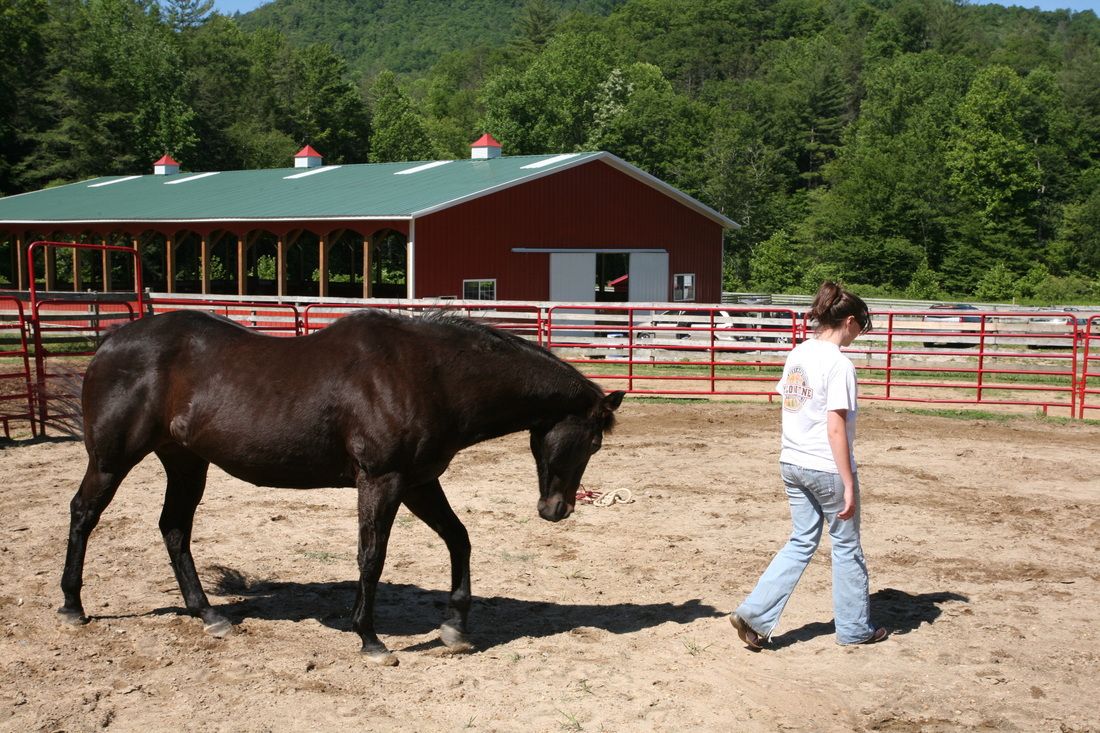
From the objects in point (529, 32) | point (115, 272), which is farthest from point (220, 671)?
point (529, 32)

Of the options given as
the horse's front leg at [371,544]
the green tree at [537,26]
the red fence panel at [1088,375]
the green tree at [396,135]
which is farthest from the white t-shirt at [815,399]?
the green tree at [537,26]

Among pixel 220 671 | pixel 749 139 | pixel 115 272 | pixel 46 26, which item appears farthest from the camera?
pixel 749 139

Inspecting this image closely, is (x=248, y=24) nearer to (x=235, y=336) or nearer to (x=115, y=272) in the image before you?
(x=115, y=272)

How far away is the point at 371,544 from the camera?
4.72 m

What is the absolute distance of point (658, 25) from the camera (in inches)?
4540

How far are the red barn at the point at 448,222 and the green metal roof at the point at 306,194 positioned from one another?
7 centimetres

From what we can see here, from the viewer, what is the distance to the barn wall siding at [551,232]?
75.4 feet

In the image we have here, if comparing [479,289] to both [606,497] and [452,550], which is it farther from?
[452,550]

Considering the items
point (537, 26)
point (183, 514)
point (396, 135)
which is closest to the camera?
point (183, 514)

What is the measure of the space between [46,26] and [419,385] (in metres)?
50.7

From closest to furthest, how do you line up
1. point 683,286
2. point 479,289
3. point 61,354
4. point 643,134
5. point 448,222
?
point 61,354 → point 448,222 → point 479,289 → point 683,286 → point 643,134

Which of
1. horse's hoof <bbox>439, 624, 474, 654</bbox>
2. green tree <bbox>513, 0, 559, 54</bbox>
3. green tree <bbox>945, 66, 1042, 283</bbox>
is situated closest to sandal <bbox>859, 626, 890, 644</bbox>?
horse's hoof <bbox>439, 624, 474, 654</bbox>

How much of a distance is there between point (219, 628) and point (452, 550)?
3.88 ft

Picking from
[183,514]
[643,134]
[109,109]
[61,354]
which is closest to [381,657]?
[183,514]
